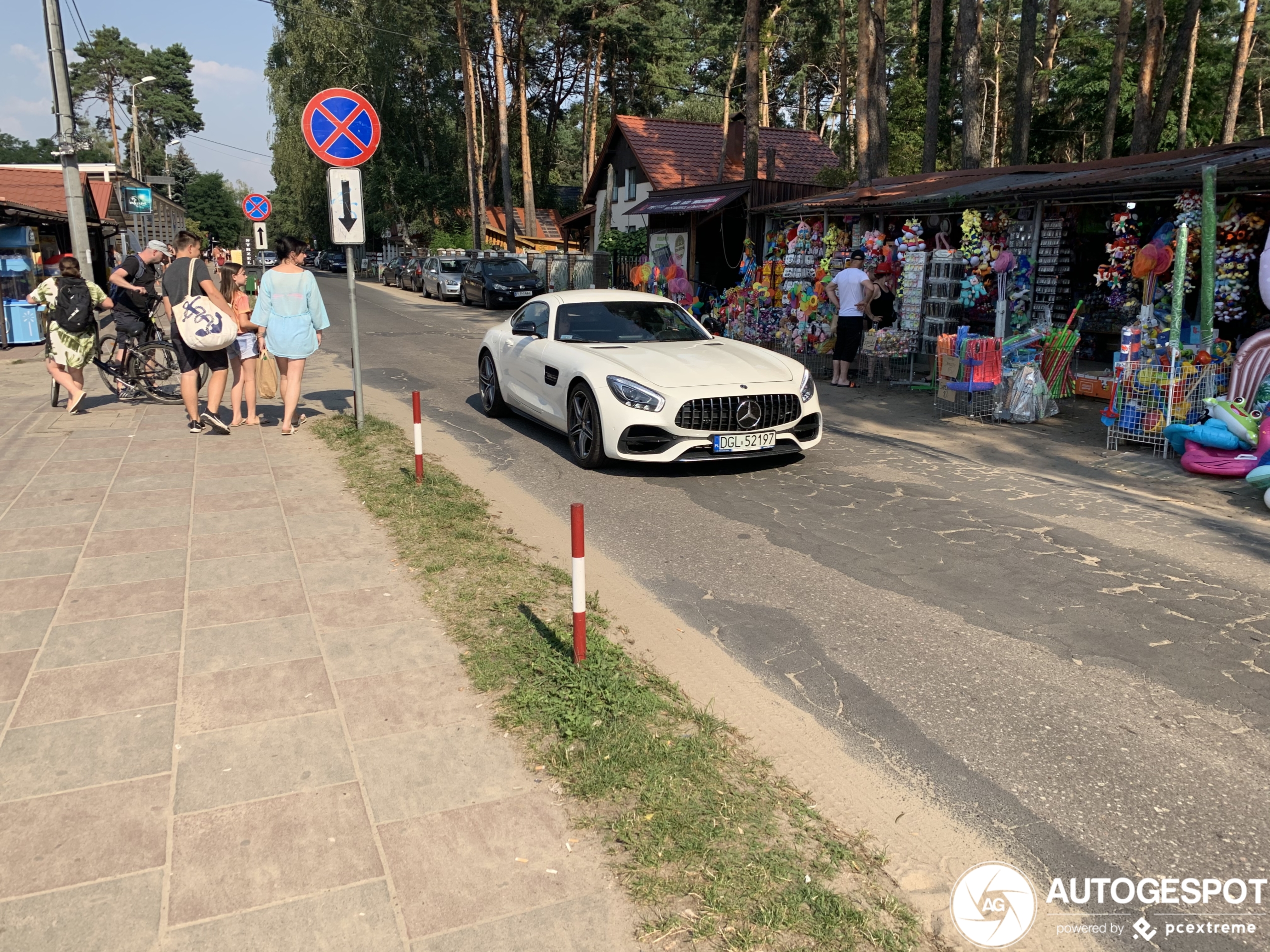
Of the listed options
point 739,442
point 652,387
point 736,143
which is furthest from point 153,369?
point 736,143

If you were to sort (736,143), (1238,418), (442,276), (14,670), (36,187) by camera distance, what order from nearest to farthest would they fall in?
(14,670) → (1238,418) → (736,143) → (36,187) → (442,276)

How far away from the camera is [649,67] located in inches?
1879

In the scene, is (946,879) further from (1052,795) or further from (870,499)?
(870,499)

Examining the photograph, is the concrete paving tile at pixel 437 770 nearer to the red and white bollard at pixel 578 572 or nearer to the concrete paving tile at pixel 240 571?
the red and white bollard at pixel 578 572

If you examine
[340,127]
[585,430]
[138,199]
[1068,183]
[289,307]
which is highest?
[138,199]

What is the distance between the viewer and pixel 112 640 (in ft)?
14.9

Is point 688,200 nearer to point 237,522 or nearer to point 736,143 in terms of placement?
point 736,143

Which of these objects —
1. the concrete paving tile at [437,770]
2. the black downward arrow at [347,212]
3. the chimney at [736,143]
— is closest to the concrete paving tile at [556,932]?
the concrete paving tile at [437,770]

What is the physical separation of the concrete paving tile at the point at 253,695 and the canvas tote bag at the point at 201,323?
18.6 feet

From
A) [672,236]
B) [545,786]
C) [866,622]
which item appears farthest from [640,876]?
[672,236]

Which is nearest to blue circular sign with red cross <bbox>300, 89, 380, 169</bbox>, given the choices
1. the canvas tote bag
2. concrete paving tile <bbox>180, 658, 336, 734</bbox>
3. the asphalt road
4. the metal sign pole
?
the metal sign pole

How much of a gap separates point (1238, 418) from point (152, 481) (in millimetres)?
9120

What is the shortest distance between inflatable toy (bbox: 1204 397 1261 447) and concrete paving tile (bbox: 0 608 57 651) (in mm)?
8822

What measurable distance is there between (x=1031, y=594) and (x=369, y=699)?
362cm
